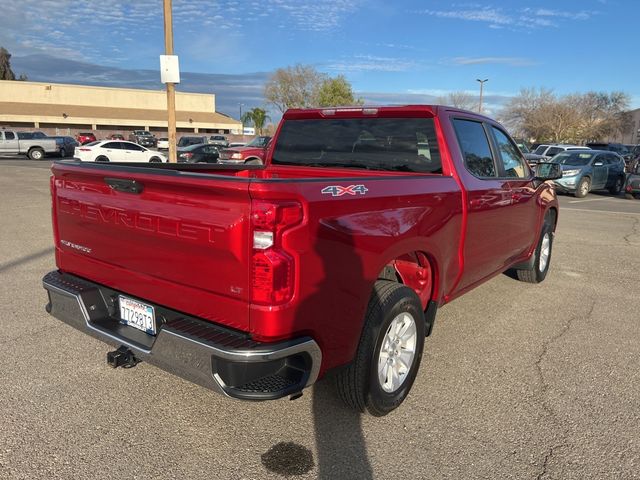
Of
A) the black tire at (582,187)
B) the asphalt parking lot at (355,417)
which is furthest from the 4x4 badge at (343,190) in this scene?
the black tire at (582,187)

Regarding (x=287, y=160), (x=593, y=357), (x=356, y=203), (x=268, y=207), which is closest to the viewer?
(x=268, y=207)

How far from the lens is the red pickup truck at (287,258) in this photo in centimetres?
241

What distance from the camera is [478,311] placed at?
5320 millimetres

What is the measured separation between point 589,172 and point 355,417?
1824 cm

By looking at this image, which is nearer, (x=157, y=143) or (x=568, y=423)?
(x=568, y=423)

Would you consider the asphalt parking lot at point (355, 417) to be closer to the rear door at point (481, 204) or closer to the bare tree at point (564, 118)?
the rear door at point (481, 204)

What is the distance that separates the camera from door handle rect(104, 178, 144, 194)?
279cm

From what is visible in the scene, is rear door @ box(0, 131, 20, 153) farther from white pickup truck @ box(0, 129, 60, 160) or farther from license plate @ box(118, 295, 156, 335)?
A: license plate @ box(118, 295, 156, 335)

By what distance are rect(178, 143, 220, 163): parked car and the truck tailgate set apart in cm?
2480

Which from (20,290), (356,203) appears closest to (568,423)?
(356,203)

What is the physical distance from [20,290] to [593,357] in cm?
561

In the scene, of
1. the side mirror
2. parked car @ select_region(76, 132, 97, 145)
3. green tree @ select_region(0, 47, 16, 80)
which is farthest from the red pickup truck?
green tree @ select_region(0, 47, 16, 80)

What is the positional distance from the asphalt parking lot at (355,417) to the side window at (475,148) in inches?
58.4

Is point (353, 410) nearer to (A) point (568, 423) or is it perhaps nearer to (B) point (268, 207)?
(A) point (568, 423)
